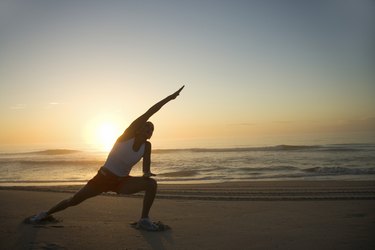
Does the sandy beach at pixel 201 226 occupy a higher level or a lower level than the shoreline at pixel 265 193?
higher

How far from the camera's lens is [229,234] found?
477 centimetres

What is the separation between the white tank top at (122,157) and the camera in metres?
4.65

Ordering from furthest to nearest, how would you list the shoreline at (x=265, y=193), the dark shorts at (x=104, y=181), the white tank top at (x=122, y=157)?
1. the shoreline at (x=265, y=193)
2. the dark shorts at (x=104, y=181)
3. the white tank top at (x=122, y=157)

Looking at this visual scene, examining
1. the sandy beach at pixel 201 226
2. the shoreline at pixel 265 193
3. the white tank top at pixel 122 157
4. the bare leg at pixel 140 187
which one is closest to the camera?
the sandy beach at pixel 201 226

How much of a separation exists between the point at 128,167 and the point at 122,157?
0.18 m

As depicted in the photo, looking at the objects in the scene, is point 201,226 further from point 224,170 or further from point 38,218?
point 224,170

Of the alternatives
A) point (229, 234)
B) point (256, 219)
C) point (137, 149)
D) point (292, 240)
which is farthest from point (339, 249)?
point (137, 149)

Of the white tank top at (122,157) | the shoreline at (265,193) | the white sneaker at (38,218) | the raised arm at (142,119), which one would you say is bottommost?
the shoreline at (265,193)

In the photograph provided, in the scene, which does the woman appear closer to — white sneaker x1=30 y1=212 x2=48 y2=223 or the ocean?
white sneaker x1=30 y1=212 x2=48 y2=223

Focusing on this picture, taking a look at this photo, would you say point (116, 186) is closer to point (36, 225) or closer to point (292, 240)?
point (36, 225)

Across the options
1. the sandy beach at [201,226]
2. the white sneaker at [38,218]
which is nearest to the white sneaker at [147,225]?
the sandy beach at [201,226]

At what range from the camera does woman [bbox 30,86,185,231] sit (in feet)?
15.2

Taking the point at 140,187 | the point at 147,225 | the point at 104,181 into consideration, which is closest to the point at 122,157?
the point at 104,181

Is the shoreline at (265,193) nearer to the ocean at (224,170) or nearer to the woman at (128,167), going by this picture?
the woman at (128,167)
